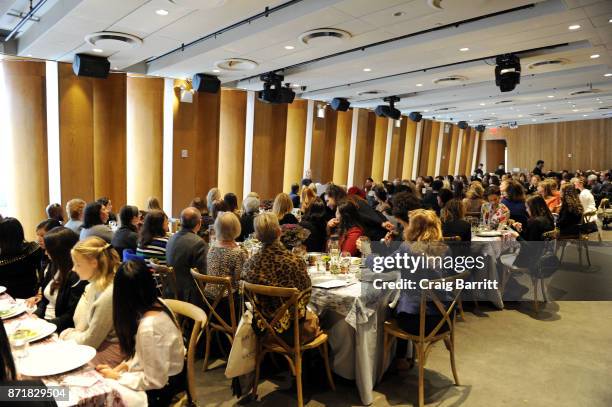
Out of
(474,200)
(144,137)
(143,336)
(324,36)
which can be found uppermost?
(324,36)

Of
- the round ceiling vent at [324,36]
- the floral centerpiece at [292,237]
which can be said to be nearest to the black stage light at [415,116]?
the round ceiling vent at [324,36]

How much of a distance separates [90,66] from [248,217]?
12.4 feet

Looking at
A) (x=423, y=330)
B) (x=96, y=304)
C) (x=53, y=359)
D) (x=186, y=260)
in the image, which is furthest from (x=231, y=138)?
(x=53, y=359)

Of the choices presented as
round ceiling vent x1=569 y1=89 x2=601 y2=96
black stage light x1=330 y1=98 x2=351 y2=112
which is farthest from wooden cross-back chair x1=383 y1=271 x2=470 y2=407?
round ceiling vent x1=569 y1=89 x2=601 y2=96

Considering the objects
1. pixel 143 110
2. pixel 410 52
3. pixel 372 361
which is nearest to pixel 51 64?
pixel 143 110

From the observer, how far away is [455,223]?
4.82 meters

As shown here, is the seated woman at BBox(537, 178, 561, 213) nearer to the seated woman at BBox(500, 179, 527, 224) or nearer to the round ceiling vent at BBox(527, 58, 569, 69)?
the seated woman at BBox(500, 179, 527, 224)

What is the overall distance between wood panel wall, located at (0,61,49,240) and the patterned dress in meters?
5.93

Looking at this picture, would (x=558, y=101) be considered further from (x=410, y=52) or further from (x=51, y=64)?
(x=51, y=64)

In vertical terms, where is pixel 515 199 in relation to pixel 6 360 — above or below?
above

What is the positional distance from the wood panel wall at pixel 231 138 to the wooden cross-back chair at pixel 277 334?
7460 mm

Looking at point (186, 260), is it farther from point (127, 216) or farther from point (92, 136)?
point (92, 136)

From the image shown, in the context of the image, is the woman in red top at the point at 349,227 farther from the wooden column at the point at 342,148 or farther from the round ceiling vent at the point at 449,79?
the wooden column at the point at 342,148

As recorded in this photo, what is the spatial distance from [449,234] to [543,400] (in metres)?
1.89
